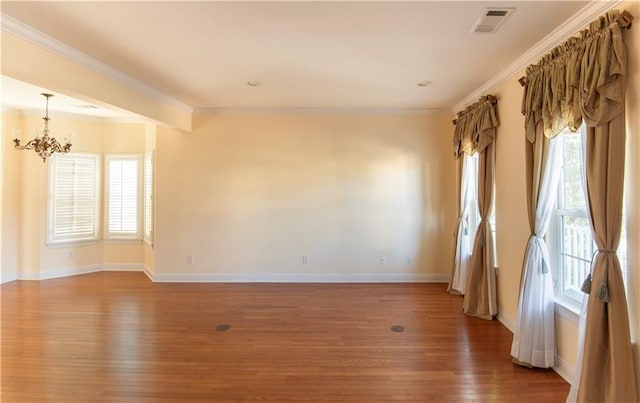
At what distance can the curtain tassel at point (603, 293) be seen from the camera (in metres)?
2.01

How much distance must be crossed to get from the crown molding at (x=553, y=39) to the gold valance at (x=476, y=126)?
0.22 meters

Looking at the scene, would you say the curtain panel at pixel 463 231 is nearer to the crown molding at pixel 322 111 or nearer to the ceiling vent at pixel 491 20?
the crown molding at pixel 322 111

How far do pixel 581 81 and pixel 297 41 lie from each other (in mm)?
2274

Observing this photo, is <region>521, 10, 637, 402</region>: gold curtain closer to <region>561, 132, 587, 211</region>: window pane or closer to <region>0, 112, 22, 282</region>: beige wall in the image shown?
<region>561, 132, 587, 211</region>: window pane

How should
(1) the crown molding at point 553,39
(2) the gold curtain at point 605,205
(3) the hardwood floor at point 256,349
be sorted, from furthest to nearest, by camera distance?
(3) the hardwood floor at point 256,349
(1) the crown molding at point 553,39
(2) the gold curtain at point 605,205

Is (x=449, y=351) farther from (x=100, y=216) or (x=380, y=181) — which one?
(x=100, y=216)

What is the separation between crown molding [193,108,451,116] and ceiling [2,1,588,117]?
953 millimetres

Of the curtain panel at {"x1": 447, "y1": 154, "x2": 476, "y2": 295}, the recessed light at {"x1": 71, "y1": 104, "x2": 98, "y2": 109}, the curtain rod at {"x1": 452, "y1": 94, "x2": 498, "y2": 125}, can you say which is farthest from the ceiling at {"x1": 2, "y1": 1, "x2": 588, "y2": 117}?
the curtain panel at {"x1": 447, "y1": 154, "x2": 476, "y2": 295}

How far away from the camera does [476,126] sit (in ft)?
13.2

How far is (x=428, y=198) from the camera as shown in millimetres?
5285

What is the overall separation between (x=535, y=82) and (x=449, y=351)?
2.68 metres

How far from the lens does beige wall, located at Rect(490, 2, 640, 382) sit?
1.98 m

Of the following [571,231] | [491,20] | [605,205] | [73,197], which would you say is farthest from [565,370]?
[73,197]

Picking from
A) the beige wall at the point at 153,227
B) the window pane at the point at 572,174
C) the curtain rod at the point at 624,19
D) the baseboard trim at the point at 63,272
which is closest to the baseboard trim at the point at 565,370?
the window pane at the point at 572,174
